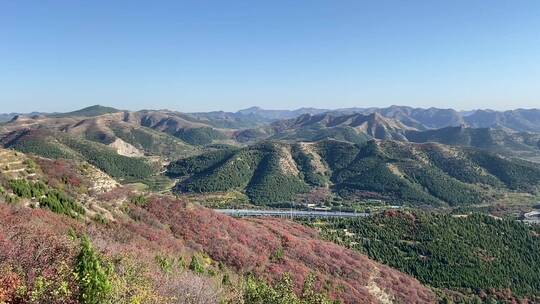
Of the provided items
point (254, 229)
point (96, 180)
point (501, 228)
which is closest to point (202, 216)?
point (254, 229)

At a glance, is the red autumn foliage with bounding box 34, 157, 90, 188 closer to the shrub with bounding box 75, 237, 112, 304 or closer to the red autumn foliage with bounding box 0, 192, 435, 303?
the red autumn foliage with bounding box 0, 192, 435, 303

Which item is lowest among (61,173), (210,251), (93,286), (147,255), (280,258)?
(280,258)

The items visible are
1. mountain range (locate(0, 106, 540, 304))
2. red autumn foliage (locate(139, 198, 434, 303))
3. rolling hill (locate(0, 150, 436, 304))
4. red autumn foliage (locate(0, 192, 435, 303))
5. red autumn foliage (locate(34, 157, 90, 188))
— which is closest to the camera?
rolling hill (locate(0, 150, 436, 304))

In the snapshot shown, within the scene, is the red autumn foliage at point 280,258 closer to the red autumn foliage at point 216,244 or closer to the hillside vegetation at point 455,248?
the red autumn foliage at point 216,244

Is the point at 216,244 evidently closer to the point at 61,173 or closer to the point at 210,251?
the point at 210,251

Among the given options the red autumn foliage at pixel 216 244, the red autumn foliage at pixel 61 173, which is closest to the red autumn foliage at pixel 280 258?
the red autumn foliage at pixel 216 244

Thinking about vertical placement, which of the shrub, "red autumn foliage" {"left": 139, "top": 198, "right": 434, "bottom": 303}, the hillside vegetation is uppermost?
the shrub

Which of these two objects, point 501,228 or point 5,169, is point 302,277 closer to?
point 5,169

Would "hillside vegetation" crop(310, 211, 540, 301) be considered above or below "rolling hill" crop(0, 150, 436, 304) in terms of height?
below

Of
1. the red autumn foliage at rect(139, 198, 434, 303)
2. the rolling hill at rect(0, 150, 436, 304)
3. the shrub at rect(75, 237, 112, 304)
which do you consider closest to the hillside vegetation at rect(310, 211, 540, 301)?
the rolling hill at rect(0, 150, 436, 304)

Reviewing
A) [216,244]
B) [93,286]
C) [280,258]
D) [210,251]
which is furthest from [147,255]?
[280,258]

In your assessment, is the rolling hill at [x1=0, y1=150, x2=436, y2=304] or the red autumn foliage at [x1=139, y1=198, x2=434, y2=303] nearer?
the rolling hill at [x1=0, y1=150, x2=436, y2=304]
